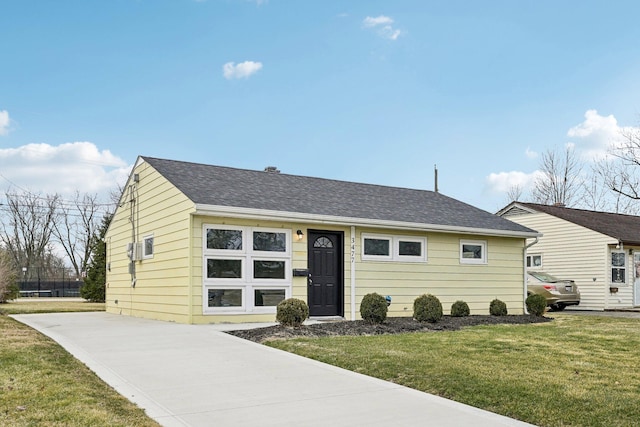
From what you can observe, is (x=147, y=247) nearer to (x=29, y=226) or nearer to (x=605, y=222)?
(x=605, y=222)

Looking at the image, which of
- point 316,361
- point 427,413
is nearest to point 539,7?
point 316,361

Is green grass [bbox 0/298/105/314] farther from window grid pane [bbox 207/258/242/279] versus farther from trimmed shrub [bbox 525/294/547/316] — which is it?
trimmed shrub [bbox 525/294/547/316]

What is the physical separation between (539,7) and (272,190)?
9566 millimetres

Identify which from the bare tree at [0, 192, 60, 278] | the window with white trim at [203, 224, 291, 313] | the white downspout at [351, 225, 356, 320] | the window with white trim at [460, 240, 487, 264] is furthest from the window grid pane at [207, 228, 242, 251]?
the bare tree at [0, 192, 60, 278]

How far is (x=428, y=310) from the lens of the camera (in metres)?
11.8

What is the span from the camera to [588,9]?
16.8 m

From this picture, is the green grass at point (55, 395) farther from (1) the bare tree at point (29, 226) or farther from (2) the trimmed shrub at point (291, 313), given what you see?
(1) the bare tree at point (29, 226)

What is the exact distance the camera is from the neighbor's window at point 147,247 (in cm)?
1444

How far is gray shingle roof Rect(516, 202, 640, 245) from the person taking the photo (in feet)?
68.6

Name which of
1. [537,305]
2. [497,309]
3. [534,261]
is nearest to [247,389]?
[497,309]

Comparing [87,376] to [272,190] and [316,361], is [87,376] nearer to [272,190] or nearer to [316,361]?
[316,361]

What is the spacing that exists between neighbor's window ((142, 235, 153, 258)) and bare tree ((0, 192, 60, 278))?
107 feet

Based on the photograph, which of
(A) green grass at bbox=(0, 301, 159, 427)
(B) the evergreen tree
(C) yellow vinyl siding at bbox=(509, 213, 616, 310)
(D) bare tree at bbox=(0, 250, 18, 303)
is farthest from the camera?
(B) the evergreen tree

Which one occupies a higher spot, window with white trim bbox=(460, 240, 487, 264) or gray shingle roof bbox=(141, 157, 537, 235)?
gray shingle roof bbox=(141, 157, 537, 235)
